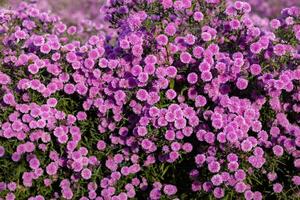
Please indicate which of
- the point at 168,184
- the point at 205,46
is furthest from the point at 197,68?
the point at 168,184

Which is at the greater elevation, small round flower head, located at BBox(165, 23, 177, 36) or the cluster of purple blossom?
small round flower head, located at BBox(165, 23, 177, 36)

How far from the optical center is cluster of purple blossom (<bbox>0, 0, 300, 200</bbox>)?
3023 millimetres

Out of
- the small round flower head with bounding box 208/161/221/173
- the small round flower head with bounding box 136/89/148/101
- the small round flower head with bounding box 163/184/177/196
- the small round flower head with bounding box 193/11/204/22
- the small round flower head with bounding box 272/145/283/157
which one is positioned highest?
the small round flower head with bounding box 193/11/204/22

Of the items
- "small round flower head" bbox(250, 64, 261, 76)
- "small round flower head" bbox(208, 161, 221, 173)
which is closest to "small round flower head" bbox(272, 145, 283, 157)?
"small round flower head" bbox(208, 161, 221, 173)

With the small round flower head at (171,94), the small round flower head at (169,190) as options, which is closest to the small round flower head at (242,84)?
the small round flower head at (171,94)

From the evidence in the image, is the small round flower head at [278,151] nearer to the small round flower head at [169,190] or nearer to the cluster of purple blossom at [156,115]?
the cluster of purple blossom at [156,115]

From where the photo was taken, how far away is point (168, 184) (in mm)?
3211

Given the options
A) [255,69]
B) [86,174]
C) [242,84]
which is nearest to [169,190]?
[86,174]

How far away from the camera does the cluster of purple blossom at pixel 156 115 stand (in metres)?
3.02

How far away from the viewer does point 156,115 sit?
3.03 meters

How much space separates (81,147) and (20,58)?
0.61 m

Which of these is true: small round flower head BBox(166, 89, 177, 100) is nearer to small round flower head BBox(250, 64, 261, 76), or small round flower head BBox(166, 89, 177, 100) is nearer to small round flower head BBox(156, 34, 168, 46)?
small round flower head BBox(156, 34, 168, 46)

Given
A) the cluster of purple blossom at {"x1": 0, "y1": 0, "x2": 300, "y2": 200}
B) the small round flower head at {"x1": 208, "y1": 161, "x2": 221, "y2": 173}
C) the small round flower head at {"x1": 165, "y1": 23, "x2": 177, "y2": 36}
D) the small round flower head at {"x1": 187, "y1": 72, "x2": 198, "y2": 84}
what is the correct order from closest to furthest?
1. the small round flower head at {"x1": 208, "y1": 161, "x2": 221, "y2": 173}
2. the cluster of purple blossom at {"x1": 0, "y1": 0, "x2": 300, "y2": 200}
3. the small round flower head at {"x1": 187, "y1": 72, "x2": 198, "y2": 84}
4. the small round flower head at {"x1": 165, "y1": 23, "x2": 177, "y2": 36}

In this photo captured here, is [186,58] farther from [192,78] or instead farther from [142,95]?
[142,95]
